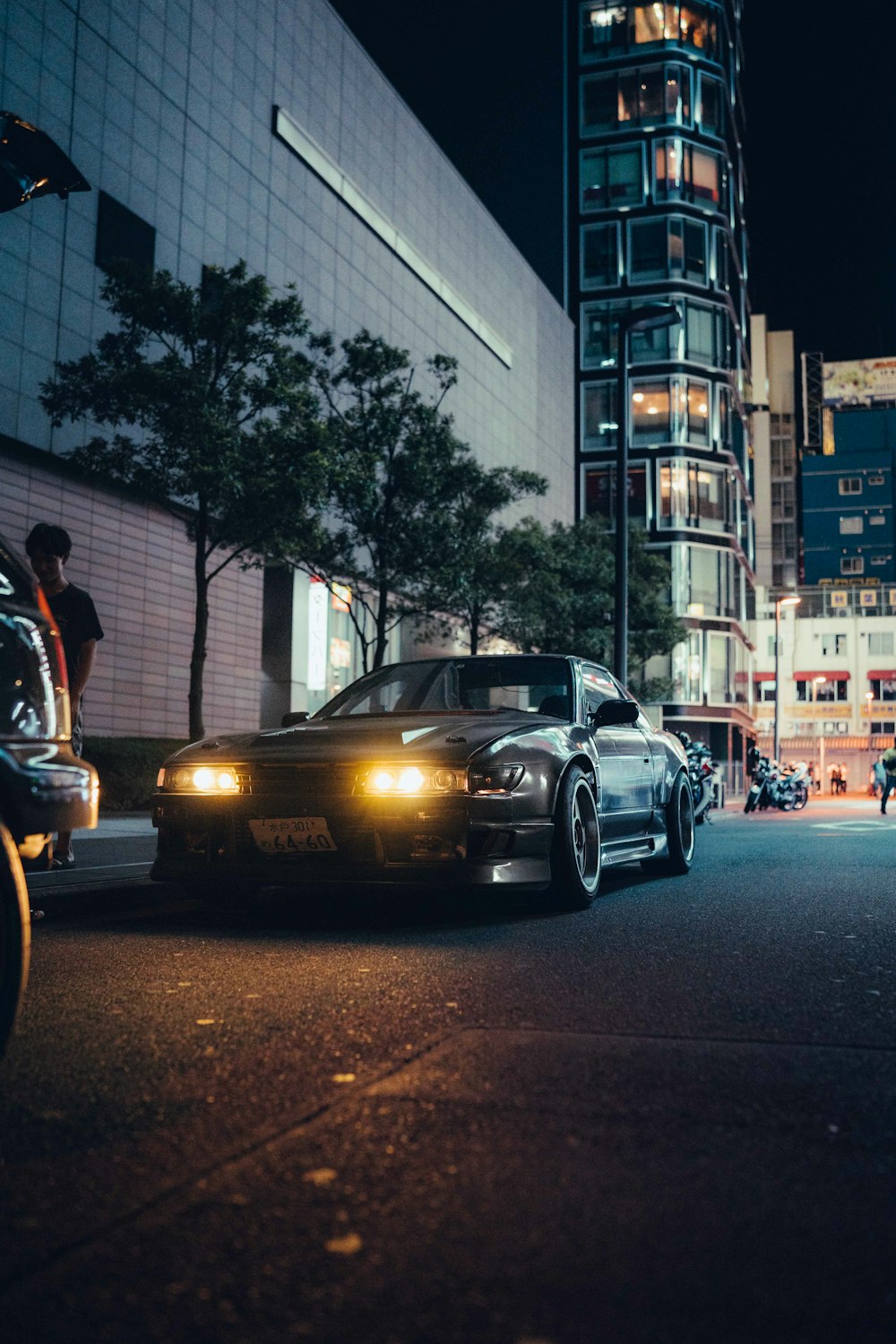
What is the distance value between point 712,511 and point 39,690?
174ft

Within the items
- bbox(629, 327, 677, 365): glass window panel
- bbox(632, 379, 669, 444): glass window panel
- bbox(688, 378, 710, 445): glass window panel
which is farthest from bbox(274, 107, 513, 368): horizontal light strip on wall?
bbox(688, 378, 710, 445): glass window panel

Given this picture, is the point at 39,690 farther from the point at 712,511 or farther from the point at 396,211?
the point at 712,511

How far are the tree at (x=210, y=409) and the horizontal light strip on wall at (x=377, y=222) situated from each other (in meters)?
14.8

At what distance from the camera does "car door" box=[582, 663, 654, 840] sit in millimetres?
7402

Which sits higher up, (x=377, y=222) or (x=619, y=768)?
(x=377, y=222)

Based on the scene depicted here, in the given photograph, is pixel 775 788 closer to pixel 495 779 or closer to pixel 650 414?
pixel 495 779

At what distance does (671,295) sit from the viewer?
55.4 metres

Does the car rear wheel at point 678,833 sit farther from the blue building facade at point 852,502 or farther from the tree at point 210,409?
the blue building facade at point 852,502

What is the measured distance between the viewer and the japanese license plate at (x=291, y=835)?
19.0 feet

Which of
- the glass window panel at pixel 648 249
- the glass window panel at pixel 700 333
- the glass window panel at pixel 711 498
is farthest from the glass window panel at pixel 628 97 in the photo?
the glass window panel at pixel 711 498

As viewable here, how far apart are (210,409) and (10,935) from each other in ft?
45.4

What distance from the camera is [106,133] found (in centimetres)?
2214

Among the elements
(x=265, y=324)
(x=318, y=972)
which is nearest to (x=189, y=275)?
(x=265, y=324)

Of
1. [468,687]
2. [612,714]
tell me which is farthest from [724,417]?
[612,714]
